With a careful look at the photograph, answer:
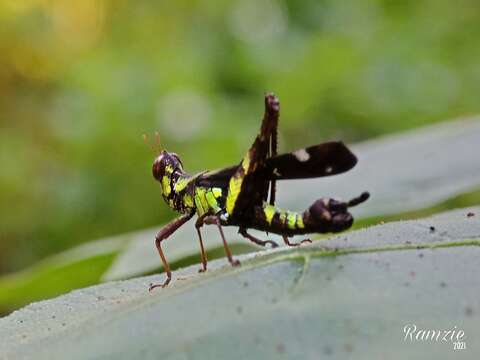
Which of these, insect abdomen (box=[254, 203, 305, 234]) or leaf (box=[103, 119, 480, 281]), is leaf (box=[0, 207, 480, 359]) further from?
leaf (box=[103, 119, 480, 281])

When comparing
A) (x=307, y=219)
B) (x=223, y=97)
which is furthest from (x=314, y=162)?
(x=223, y=97)

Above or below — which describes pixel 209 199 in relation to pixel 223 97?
below

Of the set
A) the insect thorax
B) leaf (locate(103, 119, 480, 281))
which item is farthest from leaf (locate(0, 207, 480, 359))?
leaf (locate(103, 119, 480, 281))

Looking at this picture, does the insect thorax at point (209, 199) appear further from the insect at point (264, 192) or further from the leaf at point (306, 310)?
the leaf at point (306, 310)

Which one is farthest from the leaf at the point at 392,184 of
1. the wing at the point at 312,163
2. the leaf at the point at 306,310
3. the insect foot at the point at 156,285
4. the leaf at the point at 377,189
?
the leaf at the point at 306,310

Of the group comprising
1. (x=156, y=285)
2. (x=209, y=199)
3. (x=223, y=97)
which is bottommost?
(x=156, y=285)

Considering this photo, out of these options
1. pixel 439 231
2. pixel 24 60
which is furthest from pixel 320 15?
pixel 439 231

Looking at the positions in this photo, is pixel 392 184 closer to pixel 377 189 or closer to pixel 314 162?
pixel 377 189
